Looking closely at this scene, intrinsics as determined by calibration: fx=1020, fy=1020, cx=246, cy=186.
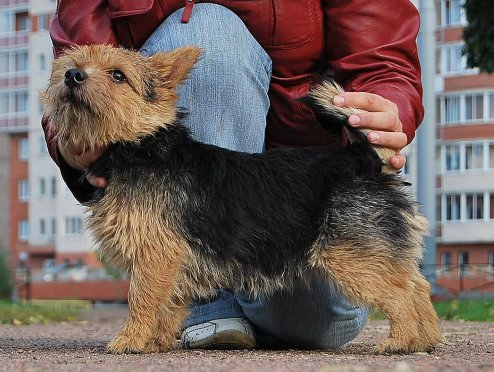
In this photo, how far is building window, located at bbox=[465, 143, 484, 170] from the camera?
4791 cm

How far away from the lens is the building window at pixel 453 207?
48594 mm

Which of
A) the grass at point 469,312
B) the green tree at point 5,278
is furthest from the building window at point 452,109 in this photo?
the grass at point 469,312

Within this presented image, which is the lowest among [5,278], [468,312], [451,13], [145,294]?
[5,278]

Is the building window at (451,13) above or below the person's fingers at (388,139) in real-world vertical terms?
above

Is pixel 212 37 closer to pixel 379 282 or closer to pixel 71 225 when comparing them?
pixel 379 282

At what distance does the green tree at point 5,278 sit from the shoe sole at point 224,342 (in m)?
15.4

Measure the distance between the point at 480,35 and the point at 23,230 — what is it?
48.6m

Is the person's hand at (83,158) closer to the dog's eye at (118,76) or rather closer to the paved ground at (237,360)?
the dog's eye at (118,76)

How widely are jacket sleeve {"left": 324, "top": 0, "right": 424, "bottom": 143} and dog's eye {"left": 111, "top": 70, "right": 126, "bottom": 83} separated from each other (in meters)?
1.32

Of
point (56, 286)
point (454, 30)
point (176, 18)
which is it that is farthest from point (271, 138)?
point (454, 30)

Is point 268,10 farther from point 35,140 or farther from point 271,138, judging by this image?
point 35,140

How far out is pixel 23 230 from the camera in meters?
60.3

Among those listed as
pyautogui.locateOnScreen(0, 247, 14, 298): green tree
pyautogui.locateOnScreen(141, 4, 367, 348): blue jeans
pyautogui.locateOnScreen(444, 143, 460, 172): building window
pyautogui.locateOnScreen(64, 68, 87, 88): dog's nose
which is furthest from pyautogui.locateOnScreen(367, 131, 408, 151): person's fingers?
pyautogui.locateOnScreen(444, 143, 460, 172): building window

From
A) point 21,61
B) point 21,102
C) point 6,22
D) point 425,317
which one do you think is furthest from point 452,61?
point 425,317
